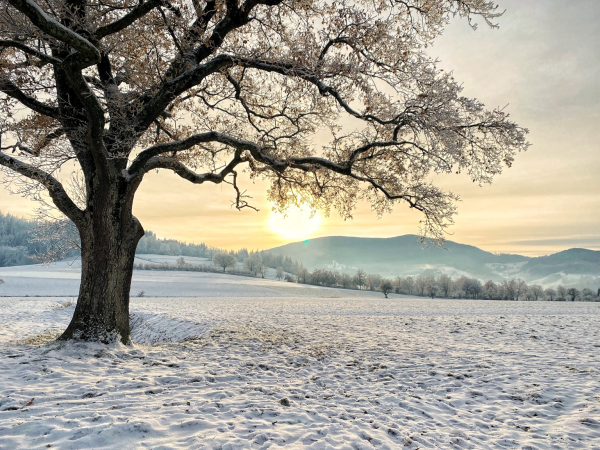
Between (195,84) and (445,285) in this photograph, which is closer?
(195,84)

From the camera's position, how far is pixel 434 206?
12.1m

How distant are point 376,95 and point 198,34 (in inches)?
218

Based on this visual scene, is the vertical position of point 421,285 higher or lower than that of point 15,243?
lower

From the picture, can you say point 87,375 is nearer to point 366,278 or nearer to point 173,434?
point 173,434

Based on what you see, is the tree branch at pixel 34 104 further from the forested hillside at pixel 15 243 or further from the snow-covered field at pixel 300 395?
the forested hillside at pixel 15 243

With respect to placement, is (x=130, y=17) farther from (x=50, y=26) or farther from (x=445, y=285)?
(x=445, y=285)

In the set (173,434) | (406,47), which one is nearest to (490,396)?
(173,434)

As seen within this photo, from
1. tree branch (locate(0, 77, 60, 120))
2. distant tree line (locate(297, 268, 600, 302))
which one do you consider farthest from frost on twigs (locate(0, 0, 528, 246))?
distant tree line (locate(297, 268, 600, 302))

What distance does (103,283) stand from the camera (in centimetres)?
969

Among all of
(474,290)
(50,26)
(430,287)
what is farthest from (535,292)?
(50,26)

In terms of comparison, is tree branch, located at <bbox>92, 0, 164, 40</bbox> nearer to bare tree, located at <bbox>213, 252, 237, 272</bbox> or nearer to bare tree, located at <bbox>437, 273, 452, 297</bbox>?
bare tree, located at <bbox>437, 273, 452, 297</bbox>

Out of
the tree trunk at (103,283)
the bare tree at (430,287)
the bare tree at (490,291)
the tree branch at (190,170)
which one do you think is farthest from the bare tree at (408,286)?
the tree trunk at (103,283)

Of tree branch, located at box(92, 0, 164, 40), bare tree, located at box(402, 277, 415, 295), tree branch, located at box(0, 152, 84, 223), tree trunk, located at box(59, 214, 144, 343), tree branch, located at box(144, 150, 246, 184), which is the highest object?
tree branch, located at box(92, 0, 164, 40)

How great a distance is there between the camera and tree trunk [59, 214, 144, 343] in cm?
948
